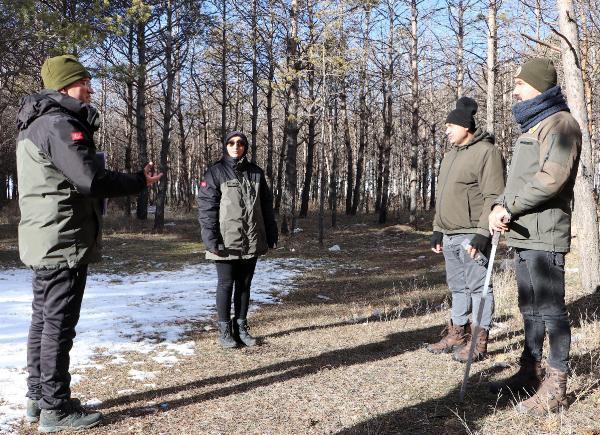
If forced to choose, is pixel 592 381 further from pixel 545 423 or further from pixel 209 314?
pixel 209 314

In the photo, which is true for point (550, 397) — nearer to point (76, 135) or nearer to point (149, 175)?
point (149, 175)

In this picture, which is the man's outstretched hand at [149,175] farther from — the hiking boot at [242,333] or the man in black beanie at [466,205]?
the man in black beanie at [466,205]

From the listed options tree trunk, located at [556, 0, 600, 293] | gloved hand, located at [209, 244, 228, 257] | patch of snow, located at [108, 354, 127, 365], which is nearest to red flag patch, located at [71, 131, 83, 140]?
gloved hand, located at [209, 244, 228, 257]

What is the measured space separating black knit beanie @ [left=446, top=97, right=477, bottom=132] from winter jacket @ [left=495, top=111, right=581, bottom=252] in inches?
39.8

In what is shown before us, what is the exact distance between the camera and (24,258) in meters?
2.96

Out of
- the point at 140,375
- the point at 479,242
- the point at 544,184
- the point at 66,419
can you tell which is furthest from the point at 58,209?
the point at 479,242

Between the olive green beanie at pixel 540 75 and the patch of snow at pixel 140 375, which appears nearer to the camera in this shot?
the olive green beanie at pixel 540 75

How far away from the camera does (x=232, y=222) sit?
15.4 feet

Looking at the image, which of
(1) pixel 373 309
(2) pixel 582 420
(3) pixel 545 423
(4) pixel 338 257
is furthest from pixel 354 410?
(4) pixel 338 257

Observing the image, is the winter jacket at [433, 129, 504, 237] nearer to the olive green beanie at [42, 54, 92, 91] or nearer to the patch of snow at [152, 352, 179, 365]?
the patch of snow at [152, 352, 179, 365]

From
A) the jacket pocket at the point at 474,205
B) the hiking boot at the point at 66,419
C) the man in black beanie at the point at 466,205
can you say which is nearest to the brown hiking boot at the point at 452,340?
the man in black beanie at the point at 466,205

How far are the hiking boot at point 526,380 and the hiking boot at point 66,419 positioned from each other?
274 cm

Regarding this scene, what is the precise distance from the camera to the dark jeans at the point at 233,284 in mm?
4777

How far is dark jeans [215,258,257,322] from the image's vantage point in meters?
4.78
